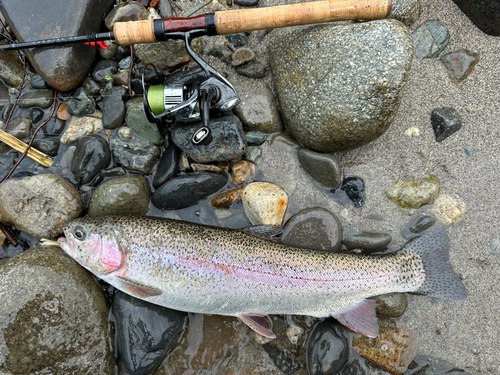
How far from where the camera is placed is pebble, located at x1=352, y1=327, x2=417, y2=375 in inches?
136

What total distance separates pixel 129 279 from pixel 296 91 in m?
2.63

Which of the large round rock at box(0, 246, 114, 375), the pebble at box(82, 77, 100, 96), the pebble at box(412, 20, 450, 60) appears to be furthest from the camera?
the pebble at box(82, 77, 100, 96)

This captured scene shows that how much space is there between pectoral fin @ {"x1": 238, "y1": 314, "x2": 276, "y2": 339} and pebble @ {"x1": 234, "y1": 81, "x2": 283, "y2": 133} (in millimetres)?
2089

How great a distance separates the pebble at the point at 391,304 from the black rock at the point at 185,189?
7.22 ft

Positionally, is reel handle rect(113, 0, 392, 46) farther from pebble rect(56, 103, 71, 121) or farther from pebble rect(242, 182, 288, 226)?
pebble rect(242, 182, 288, 226)

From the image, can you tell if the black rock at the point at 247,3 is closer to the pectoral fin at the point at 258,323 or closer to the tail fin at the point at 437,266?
the tail fin at the point at 437,266

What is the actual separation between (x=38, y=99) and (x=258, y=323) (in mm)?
3595

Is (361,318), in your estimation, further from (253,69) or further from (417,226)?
(253,69)

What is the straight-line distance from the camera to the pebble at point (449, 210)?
361 cm

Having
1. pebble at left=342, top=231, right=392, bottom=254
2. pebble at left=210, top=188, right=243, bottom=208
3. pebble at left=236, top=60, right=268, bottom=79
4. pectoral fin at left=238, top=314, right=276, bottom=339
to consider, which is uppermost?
pebble at left=236, top=60, right=268, bottom=79

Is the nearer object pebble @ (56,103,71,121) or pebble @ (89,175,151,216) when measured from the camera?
pebble @ (89,175,151,216)

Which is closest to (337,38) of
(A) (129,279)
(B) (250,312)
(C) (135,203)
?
(C) (135,203)

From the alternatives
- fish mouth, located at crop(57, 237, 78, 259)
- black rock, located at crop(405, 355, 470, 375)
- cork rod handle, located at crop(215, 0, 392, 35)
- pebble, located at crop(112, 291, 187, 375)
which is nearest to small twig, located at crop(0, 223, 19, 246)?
fish mouth, located at crop(57, 237, 78, 259)

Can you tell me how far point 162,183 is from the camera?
11.9 feet
